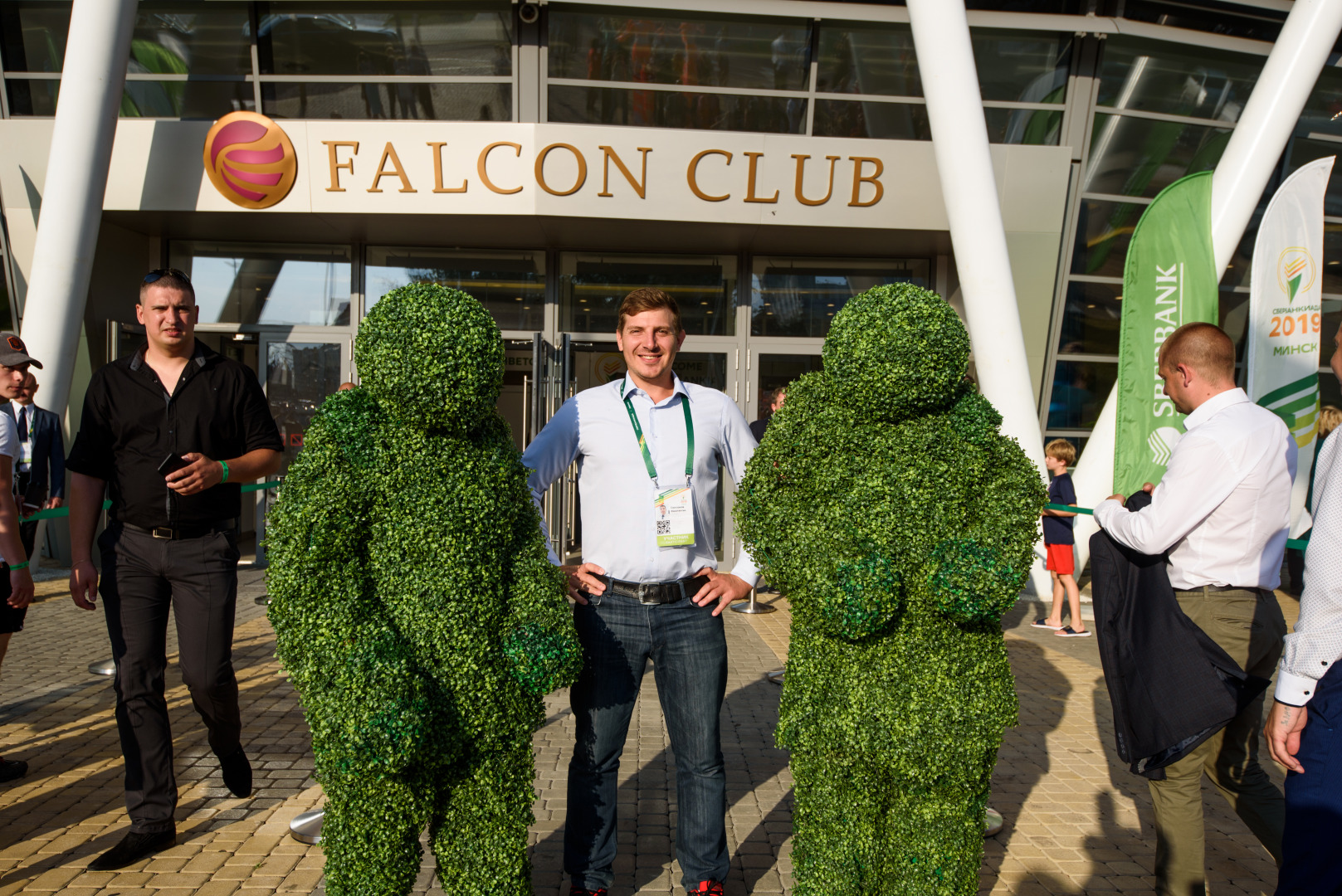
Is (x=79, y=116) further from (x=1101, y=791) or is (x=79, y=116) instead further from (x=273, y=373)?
(x=1101, y=791)

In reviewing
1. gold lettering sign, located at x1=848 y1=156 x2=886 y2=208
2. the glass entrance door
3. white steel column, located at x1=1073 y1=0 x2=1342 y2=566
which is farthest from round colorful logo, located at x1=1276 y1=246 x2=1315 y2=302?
the glass entrance door

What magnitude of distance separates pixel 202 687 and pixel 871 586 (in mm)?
2663

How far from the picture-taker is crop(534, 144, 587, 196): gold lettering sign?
316 inches

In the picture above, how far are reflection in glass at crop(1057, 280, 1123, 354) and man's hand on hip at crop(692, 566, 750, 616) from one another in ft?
26.7

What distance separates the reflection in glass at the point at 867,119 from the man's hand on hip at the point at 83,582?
8.05m

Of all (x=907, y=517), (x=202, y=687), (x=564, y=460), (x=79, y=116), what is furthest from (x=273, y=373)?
(x=907, y=517)

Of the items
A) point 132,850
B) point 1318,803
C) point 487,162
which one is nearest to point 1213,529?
point 1318,803

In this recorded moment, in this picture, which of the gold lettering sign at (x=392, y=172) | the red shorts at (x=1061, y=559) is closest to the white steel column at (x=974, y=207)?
the red shorts at (x=1061, y=559)

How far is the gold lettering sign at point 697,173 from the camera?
26.9 feet

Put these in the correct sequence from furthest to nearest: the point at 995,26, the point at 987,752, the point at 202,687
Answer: the point at 995,26
the point at 202,687
the point at 987,752

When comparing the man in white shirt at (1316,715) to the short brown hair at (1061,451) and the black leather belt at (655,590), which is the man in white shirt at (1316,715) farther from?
the short brown hair at (1061,451)

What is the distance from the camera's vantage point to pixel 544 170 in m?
8.05

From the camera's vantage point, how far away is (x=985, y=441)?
2434mm

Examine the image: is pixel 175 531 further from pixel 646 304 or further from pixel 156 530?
pixel 646 304
